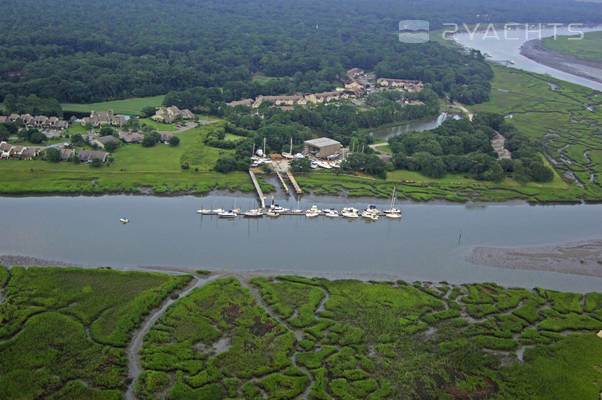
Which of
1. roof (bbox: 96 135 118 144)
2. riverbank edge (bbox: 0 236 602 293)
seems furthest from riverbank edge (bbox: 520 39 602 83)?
roof (bbox: 96 135 118 144)

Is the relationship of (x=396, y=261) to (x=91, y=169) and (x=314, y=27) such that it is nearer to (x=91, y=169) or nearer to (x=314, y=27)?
(x=91, y=169)

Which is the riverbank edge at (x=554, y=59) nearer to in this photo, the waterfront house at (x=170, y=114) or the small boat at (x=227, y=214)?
the waterfront house at (x=170, y=114)

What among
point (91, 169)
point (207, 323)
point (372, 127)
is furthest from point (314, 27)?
point (207, 323)

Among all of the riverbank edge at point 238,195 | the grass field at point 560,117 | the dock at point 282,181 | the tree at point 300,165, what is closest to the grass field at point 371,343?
the riverbank edge at point 238,195

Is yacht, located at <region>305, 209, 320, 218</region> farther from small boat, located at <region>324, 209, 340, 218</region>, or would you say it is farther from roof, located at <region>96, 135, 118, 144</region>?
roof, located at <region>96, 135, 118, 144</region>

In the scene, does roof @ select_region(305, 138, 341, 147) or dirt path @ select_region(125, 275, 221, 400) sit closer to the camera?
dirt path @ select_region(125, 275, 221, 400)

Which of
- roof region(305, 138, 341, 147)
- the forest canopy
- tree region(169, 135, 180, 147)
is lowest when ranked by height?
roof region(305, 138, 341, 147)
